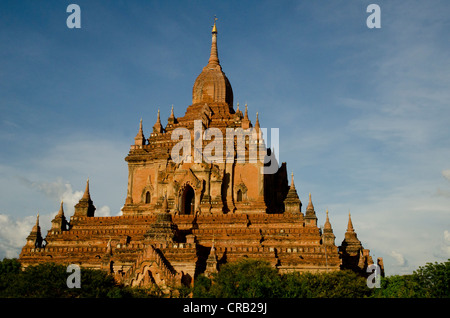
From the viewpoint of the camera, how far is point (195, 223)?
60375 millimetres

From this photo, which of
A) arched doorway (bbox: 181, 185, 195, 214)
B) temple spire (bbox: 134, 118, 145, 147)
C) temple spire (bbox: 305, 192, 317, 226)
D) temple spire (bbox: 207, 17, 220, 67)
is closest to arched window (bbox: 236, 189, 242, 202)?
arched doorway (bbox: 181, 185, 195, 214)

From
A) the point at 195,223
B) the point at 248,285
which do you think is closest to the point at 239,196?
the point at 195,223

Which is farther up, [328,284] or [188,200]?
[188,200]

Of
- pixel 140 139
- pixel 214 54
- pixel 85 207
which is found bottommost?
pixel 85 207

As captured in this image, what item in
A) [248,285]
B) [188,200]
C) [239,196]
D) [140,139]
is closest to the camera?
[248,285]

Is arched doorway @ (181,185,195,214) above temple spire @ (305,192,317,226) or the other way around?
above

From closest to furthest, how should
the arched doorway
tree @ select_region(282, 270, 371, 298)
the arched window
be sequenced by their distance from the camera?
tree @ select_region(282, 270, 371, 298) → the arched window → the arched doorway

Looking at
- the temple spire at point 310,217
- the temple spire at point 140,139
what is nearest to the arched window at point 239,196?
the temple spire at point 310,217

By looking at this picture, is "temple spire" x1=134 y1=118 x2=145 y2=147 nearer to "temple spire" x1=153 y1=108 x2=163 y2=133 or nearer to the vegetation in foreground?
"temple spire" x1=153 y1=108 x2=163 y2=133

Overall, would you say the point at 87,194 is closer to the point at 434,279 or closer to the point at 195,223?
the point at 195,223

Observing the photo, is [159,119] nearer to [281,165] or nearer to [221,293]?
[281,165]

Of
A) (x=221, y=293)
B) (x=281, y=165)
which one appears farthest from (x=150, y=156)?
(x=221, y=293)

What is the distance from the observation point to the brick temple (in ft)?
169

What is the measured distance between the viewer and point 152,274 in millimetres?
47062
